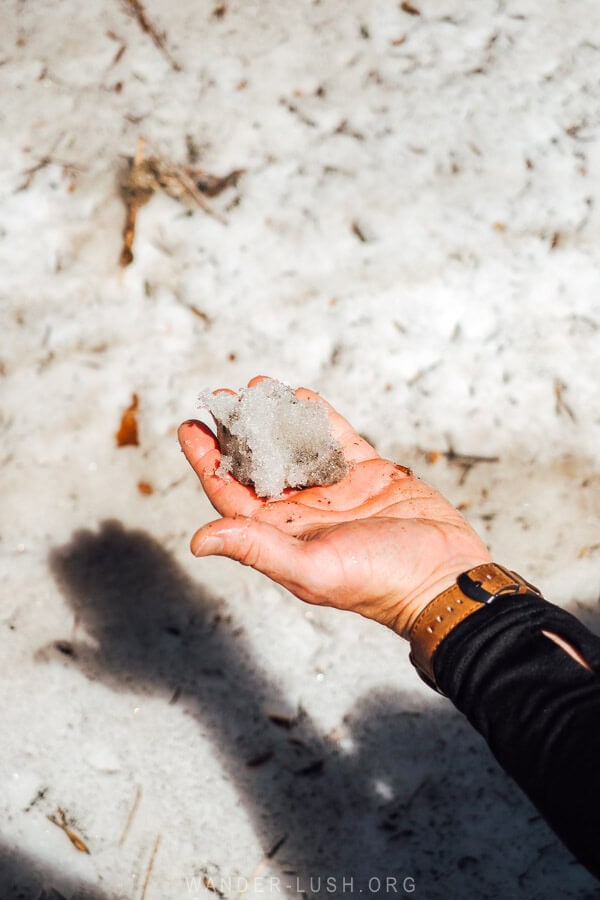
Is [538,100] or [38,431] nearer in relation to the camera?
[38,431]

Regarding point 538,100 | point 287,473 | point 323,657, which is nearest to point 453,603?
point 287,473

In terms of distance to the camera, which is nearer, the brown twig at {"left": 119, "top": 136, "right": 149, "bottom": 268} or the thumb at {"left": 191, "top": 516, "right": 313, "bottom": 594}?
the thumb at {"left": 191, "top": 516, "right": 313, "bottom": 594}

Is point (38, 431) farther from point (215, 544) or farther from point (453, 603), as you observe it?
point (453, 603)

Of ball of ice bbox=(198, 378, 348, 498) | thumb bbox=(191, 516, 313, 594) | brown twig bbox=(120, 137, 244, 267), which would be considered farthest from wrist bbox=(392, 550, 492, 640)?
brown twig bbox=(120, 137, 244, 267)

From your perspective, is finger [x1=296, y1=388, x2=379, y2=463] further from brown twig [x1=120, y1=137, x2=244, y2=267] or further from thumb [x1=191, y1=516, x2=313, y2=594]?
brown twig [x1=120, y1=137, x2=244, y2=267]

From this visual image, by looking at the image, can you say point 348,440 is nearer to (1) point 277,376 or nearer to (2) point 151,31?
(1) point 277,376

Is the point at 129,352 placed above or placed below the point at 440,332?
below

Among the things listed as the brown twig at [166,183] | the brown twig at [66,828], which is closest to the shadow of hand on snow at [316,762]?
the brown twig at [66,828]
